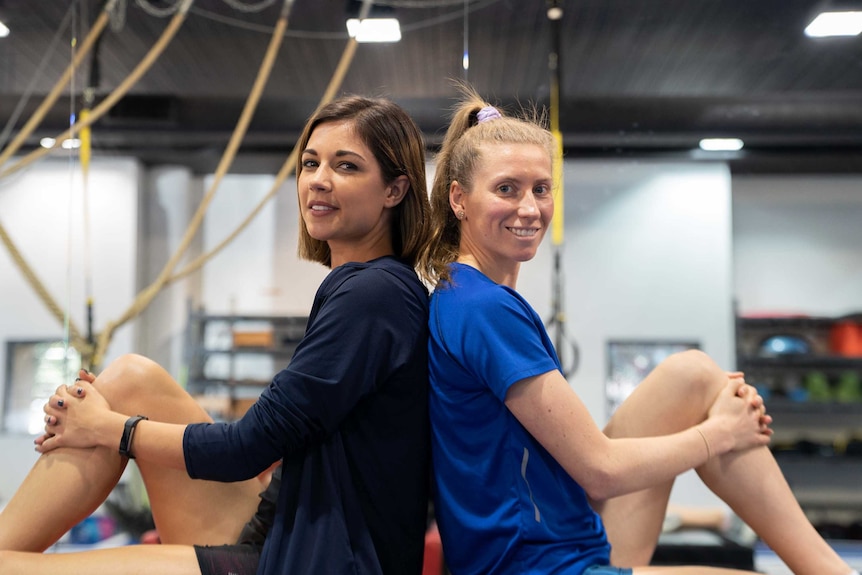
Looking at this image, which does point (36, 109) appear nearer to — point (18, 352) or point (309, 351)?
point (18, 352)

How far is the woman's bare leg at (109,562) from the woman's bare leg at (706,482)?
714 millimetres

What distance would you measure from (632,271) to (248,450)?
9.47 feet

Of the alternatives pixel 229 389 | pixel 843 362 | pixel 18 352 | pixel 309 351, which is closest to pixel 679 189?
pixel 843 362

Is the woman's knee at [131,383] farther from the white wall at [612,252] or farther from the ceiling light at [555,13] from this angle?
the ceiling light at [555,13]

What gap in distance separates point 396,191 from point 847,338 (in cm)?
341

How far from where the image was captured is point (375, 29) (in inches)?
111

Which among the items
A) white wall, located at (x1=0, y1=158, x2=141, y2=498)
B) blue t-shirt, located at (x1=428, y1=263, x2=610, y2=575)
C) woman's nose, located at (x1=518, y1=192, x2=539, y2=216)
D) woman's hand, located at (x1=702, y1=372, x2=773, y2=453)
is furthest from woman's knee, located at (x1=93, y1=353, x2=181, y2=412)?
white wall, located at (x1=0, y1=158, x2=141, y2=498)

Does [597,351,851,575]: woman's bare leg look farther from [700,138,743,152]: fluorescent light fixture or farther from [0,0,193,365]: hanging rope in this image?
[0,0,193,365]: hanging rope

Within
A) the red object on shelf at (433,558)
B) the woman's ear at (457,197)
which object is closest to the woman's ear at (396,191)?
the woman's ear at (457,197)

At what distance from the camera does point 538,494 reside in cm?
114

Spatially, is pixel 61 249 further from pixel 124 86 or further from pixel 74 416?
pixel 74 416

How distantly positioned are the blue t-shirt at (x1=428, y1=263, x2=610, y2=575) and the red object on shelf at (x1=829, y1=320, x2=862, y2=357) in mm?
3246

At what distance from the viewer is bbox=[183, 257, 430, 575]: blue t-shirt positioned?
1.08m

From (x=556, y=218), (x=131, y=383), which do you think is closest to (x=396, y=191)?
(x=131, y=383)
